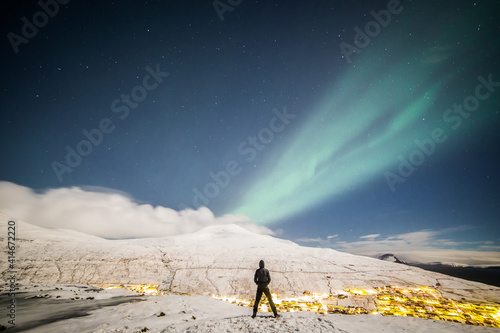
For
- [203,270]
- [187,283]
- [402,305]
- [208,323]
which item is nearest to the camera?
[208,323]

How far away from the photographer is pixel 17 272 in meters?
27.8

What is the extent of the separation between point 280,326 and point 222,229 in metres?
66.7

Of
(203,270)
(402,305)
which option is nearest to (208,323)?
(402,305)

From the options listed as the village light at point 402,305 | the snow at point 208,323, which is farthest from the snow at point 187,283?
the village light at point 402,305

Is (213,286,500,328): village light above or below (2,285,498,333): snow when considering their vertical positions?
below

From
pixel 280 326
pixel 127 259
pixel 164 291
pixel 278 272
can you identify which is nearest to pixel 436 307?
pixel 278 272

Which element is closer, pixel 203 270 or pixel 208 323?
pixel 208 323

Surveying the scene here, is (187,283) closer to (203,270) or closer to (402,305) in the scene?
(203,270)

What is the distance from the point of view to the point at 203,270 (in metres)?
32.1

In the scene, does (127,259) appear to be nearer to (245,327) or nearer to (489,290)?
(245,327)

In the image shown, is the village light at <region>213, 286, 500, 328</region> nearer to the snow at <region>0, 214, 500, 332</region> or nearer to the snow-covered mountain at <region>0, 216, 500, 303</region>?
the snow at <region>0, 214, 500, 332</region>

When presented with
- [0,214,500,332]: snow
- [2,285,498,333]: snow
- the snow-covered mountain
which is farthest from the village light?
[2,285,498,333]: snow

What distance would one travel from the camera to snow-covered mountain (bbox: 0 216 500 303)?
27.3m

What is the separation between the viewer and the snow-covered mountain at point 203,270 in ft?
89.6
